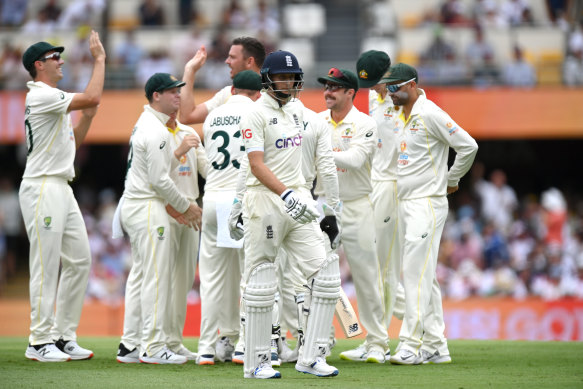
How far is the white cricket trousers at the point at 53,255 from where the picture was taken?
8.23m

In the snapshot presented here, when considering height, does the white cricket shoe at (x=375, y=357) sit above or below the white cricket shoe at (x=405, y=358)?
below

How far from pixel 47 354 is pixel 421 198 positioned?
366 cm

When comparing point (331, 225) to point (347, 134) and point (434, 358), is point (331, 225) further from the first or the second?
point (434, 358)

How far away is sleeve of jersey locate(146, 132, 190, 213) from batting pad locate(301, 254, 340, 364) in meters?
1.92

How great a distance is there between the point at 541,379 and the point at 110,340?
582 cm

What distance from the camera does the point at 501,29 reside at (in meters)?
18.5

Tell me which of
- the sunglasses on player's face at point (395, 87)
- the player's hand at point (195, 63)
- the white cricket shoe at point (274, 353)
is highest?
the player's hand at point (195, 63)

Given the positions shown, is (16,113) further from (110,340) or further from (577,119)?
(577,119)

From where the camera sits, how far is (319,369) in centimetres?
681

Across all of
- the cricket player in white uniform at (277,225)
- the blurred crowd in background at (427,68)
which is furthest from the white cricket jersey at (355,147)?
the blurred crowd in background at (427,68)

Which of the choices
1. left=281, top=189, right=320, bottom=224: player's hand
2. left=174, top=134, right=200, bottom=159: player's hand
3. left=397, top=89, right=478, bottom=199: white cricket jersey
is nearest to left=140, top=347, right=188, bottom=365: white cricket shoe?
left=174, top=134, right=200, bottom=159: player's hand

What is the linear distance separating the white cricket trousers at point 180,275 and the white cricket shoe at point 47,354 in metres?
0.99

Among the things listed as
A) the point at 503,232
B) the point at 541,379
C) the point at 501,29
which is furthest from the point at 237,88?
the point at 501,29

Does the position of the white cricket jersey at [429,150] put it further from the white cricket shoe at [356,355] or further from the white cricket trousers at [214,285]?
the white cricket trousers at [214,285]
